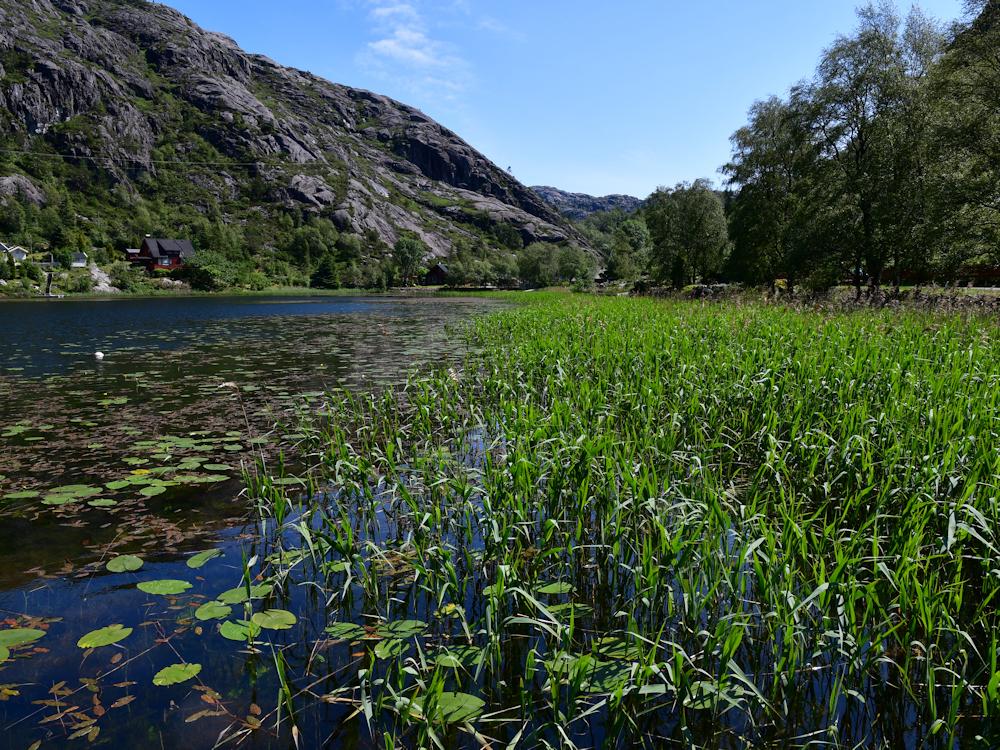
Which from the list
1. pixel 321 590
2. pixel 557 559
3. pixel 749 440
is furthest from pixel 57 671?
pixel 749 440

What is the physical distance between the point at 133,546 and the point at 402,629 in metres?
3.27

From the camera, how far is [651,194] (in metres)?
82.9

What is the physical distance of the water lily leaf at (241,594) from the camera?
3902mm

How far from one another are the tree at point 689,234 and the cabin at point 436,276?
90016 millimetres

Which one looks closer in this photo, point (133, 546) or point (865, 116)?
point (133, 546)

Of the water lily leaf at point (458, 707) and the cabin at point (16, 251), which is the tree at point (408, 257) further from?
the water lily leaf at point (458, 707)

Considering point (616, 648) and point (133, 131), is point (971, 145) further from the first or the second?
point (133, 131)

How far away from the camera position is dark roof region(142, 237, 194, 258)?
379ft

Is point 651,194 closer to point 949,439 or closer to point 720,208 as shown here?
point 720,208

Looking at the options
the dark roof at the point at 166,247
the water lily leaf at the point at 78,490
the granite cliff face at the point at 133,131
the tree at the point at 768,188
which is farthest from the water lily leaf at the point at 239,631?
the granite cliff face at the point at 133,131

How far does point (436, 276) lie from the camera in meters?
148

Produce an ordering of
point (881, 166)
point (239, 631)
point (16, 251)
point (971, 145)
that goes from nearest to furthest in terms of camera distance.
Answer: point (239, 631)
point (971, 145)
point (881, 166)
point (16, 251)

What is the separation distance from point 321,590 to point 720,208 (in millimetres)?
56954

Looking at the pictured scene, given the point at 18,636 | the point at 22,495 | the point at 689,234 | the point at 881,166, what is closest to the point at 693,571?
the point at 18,636
